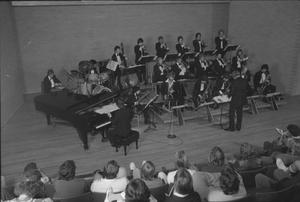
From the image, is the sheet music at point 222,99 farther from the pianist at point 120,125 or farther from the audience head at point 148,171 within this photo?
the audience head at point 148,171

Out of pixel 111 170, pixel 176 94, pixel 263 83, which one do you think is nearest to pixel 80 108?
pixel 176 94

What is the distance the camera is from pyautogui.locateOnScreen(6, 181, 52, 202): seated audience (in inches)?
169

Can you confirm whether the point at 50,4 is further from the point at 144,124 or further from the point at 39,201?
the point at 39,201

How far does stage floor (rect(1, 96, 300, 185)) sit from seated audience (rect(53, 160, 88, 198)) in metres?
2.50

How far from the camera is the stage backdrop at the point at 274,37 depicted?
12195mm

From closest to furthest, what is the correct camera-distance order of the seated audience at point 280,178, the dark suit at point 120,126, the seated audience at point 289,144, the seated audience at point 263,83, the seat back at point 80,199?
the seat back at point 80,199 < the seated audience at point 280,178 < the seated audience at point 289,144 < the dark suit at point 120,126 < the seated audience at point 263,83

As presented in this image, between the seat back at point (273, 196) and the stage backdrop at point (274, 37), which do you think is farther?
the stage backdrop at point (274, 37)

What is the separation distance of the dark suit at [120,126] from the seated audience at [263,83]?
222 inches

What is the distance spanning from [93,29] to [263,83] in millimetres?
6871

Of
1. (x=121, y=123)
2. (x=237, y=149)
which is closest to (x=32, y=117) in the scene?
(x=121, y=123)

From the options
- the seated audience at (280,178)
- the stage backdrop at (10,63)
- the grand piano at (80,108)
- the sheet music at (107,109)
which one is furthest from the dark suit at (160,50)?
the seated audience at (280,178)

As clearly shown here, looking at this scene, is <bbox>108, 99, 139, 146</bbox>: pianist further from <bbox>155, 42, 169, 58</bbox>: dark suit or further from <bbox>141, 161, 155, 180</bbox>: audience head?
<bbox>155, 42, 169, 58</bbox>: dark suit

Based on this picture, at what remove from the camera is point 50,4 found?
12.4 metres

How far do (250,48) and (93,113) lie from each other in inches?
341
